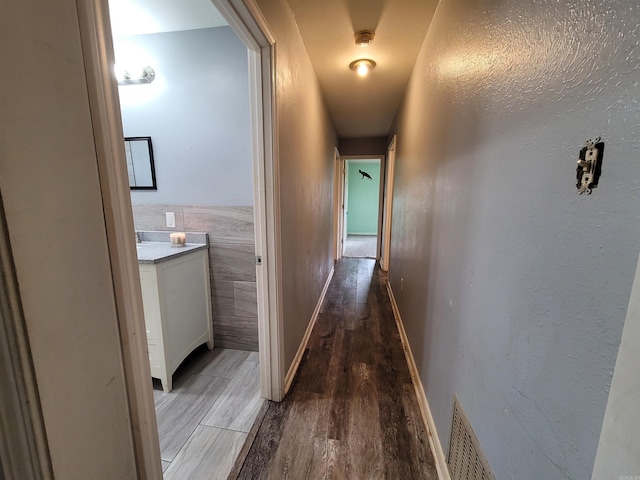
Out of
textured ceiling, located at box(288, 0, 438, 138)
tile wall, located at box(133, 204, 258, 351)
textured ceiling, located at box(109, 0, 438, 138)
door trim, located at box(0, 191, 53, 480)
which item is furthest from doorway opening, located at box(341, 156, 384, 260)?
door trim, located at box(0, 191, 53, 480)

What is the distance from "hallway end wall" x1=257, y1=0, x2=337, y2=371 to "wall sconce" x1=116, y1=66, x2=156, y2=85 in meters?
1.12

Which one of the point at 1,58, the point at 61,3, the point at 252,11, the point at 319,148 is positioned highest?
the point at 252,11

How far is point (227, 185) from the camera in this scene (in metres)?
1.95

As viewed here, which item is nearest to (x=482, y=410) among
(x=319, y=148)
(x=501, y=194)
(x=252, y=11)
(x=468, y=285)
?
(x=468, y=285)

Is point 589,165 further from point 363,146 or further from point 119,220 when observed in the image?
point 363,146

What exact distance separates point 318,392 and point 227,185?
1608 mm

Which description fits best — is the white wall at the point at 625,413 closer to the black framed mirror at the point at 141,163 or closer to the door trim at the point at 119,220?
the door trim at the point at 119,220

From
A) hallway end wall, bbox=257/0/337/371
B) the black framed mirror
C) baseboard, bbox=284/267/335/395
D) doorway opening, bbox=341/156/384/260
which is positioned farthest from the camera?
doorway opening, bbox=341/156/384/260

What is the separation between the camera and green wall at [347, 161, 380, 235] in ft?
26.7

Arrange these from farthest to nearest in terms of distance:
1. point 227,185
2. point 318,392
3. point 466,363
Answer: point 227,185 → point 318,392 → point 466,363

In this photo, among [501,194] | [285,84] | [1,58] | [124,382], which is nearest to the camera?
[1,58]

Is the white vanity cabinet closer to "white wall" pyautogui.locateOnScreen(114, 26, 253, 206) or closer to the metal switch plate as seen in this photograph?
"white wall" pyautogui.locateOnScreen(114, 26, 253, 206)

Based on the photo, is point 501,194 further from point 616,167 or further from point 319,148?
point 319,148

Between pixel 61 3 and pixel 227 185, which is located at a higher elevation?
pixel 61 3
